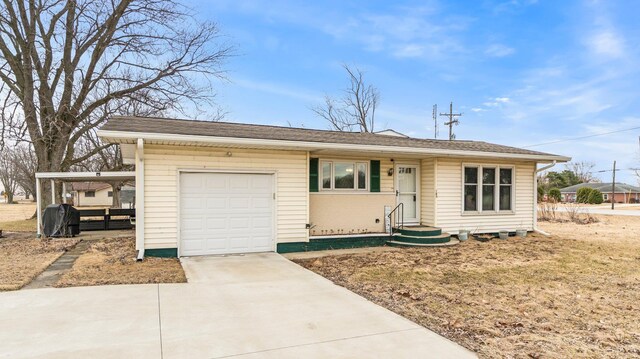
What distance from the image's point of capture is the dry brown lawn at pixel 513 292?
13.1 feet

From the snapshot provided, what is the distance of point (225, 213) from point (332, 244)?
9.58ft

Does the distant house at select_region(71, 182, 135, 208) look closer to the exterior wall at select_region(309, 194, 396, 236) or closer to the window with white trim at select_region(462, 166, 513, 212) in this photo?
the exterior wall at select_region(309, 194, 396, 236)

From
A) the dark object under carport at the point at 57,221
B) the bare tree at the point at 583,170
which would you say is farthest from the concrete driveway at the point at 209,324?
the bare tree at the point at 583,170

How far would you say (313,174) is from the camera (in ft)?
32.1

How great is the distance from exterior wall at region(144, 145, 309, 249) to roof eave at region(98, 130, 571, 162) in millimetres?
404

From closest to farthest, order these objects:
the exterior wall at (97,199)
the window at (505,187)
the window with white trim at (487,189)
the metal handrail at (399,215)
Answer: the metal handrail at (399,215)
the window with white trim at (487,189)
the window at (505,187)
the exterior wall at (97,199)

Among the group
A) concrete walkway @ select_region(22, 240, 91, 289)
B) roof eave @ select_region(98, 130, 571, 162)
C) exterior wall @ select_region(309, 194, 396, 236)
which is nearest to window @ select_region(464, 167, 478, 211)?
roof eave @ select_region(98, 130, 571, 162)

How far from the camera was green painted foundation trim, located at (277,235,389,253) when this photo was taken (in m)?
9.13

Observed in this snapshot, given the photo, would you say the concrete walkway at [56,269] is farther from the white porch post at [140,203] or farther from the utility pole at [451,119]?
the utility pole at [451,119]

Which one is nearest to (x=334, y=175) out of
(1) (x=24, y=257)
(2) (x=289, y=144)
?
(2) (x=289, y=144)

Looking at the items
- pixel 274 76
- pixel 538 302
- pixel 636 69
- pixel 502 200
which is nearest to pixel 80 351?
pixel 538 302

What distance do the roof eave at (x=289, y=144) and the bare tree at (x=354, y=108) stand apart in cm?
2194

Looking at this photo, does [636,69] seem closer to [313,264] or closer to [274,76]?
[274,76]

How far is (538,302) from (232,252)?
610 cm
